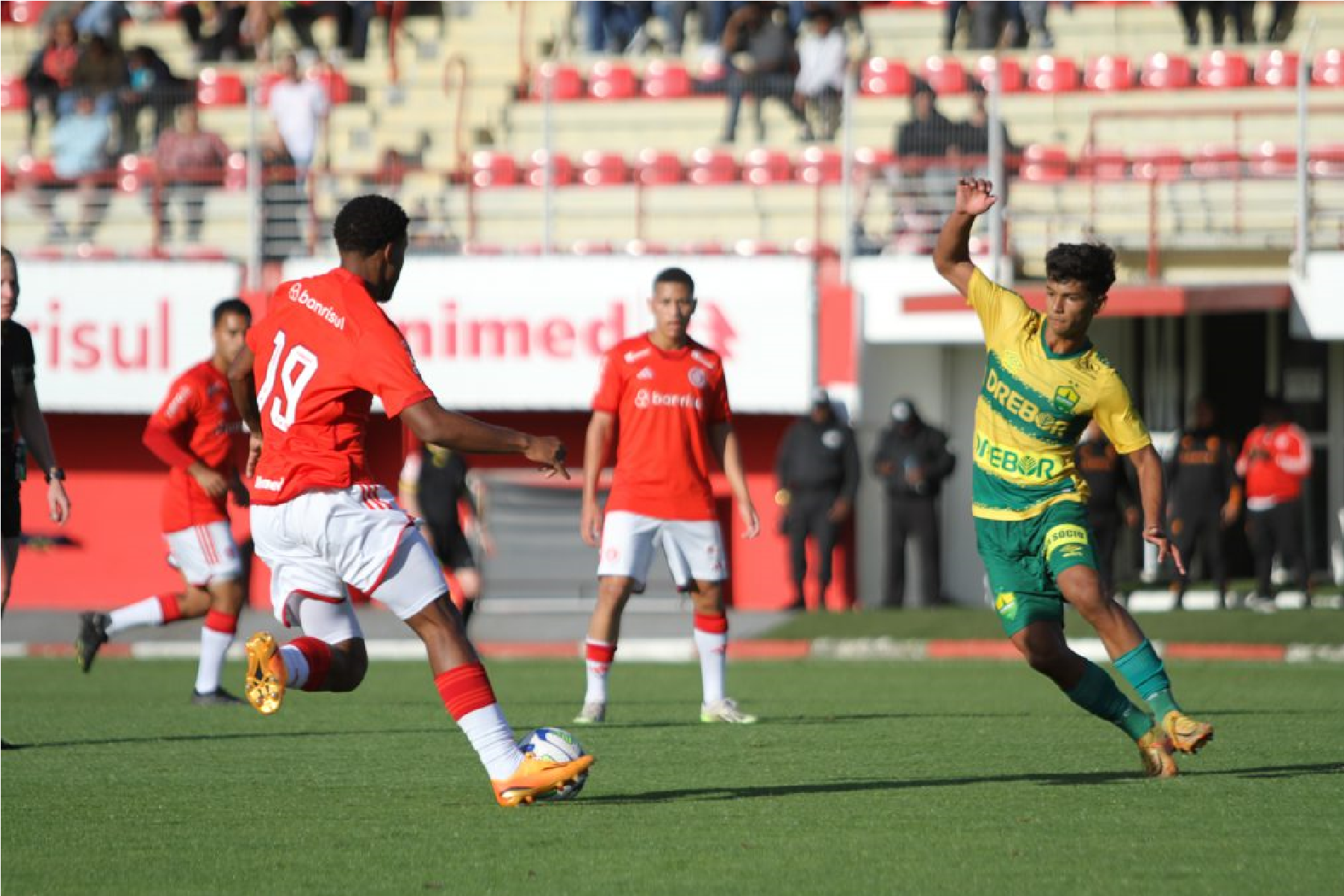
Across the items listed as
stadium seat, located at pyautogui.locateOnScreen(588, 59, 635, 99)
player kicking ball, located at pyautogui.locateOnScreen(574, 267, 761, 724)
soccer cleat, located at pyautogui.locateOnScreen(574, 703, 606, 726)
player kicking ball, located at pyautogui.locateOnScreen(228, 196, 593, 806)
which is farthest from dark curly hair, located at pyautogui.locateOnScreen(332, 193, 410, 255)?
stadium seat, located at pyautogui.locateOnScreen(588, 59, 635, 99)

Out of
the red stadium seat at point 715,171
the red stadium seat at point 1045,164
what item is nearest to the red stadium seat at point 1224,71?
the red stadium seat at point 1045,164

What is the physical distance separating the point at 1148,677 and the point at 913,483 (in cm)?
1363

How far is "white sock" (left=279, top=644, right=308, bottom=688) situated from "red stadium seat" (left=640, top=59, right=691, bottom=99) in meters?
19.4

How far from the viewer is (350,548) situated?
7859 millimetres

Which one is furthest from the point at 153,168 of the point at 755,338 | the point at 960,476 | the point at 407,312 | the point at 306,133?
the point at 960,476

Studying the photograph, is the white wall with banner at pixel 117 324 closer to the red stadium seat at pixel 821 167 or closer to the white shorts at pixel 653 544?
the red stadium seat at pixel 821 167

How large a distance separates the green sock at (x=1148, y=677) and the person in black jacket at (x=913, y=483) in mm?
13521

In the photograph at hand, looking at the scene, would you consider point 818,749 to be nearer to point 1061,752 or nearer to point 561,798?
point 1061,752

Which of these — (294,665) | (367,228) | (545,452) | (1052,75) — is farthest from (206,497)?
(1052,75)

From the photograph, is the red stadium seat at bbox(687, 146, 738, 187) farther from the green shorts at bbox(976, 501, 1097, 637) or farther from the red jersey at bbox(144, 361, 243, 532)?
the green shorts at bbox(976, 501, 1097, 637)

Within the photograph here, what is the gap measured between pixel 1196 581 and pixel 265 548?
1772 centimetres

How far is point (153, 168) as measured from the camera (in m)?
25.8

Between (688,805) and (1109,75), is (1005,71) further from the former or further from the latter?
(688,805)

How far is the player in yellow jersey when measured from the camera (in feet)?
29.3
